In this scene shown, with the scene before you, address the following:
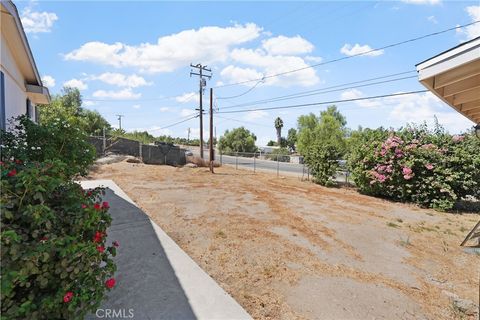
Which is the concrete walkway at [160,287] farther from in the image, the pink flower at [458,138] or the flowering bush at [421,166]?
the pink flower at [458,138]

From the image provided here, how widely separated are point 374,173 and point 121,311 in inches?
399

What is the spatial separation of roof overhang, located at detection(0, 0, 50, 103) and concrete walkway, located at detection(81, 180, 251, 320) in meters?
3.53

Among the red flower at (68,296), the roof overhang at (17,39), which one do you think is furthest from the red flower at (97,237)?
the roof overhang at (17,39)

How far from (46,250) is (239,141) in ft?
153

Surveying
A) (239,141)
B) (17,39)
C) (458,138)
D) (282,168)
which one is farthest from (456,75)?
(239,141)

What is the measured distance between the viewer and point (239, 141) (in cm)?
4800

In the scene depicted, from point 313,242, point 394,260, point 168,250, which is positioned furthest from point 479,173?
point 168,250

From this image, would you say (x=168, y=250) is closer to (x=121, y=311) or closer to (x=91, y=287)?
(x=121, y=311)

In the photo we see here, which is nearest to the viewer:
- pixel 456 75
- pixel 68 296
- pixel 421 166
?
pixel 68 296

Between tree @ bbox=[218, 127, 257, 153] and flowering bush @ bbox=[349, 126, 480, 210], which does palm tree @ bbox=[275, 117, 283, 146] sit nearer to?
tree @ bbox=[218, 127, 257, 153]

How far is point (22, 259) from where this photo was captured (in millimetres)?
1495

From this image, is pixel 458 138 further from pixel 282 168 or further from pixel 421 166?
pixel 282 168

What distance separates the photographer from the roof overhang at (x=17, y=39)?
3449 mm

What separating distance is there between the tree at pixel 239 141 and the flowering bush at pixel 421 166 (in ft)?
121
